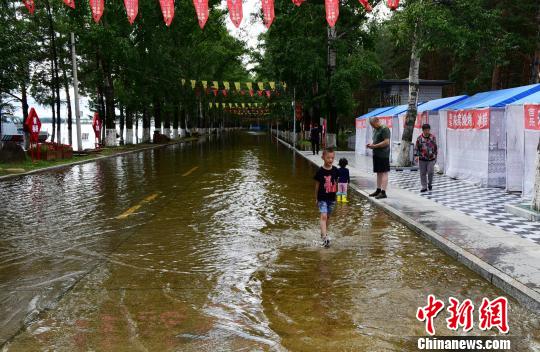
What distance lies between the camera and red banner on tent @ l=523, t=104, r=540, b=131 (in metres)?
12.2

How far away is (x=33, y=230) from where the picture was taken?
889 centimetres

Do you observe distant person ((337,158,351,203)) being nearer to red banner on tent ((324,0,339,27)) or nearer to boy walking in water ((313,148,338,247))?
boy walking in water ((313,148,338,247))

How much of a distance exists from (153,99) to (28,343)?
4522cm

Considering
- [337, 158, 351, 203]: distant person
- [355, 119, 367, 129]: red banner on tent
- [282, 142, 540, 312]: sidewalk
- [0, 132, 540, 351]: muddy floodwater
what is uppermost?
[355, 119, 367, 129]: red banner on tent

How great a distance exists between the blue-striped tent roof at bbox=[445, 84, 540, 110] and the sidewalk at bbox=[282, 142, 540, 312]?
2.56 m

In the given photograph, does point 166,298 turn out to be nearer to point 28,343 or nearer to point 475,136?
point 28,343

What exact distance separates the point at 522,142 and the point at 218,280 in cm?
1041

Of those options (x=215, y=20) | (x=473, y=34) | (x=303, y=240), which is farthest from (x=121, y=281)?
(x=215, y=20)

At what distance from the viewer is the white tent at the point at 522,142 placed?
1248 centimetres

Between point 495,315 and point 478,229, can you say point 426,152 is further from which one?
point 495,315

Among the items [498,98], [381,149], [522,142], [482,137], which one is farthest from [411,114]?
[381,149]

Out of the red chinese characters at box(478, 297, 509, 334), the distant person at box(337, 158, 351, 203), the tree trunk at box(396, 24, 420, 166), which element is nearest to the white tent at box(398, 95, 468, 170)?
the tree trunk at box(396, 24, 420, 166)

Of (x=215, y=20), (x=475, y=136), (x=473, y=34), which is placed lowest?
(x=475, y=136)

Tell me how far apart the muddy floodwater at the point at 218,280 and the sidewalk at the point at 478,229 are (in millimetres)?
204
